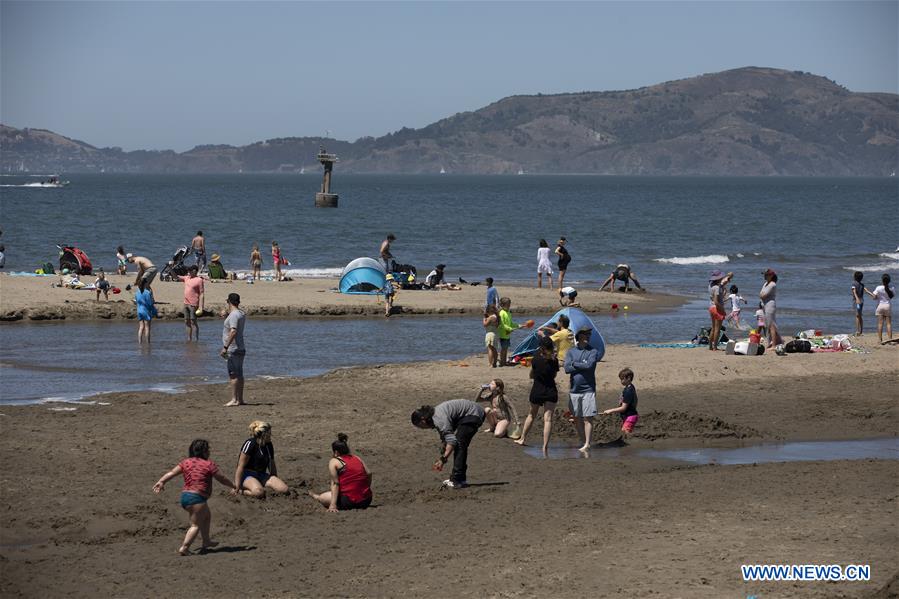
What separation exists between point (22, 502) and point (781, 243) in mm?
54725

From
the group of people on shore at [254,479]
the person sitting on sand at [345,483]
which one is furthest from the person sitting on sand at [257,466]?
the person sitting on sand at [345,483]

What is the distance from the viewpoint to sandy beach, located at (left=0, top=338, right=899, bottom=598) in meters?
10.0

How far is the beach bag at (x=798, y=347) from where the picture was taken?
22.0 meters

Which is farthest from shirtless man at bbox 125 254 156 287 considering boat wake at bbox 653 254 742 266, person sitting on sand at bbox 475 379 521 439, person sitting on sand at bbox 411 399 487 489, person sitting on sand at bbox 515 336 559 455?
boat wake at bbox 653 254 742 266

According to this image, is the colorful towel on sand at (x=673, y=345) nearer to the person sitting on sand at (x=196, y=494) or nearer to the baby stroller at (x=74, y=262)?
the person sitting on sand at (x=196, y=494)

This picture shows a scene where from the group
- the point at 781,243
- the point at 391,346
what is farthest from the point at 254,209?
the point at 391,346

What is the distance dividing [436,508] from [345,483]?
0.97m

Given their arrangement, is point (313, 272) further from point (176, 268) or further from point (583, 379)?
point (583, 379)

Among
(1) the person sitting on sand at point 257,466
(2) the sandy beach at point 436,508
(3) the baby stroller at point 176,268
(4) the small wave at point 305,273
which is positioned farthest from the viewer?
(4) the small wave at point 305,273

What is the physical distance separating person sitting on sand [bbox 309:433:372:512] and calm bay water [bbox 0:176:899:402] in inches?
304

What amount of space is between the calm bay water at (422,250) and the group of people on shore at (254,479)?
681 cm

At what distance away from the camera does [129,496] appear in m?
12.6

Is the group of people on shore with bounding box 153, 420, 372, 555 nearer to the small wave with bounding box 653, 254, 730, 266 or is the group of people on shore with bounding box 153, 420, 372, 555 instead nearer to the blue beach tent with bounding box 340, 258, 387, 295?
the blue beach tent with bounding box 340, 258, 387, 295

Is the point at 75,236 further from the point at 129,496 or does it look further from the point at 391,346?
the point at 129,496
